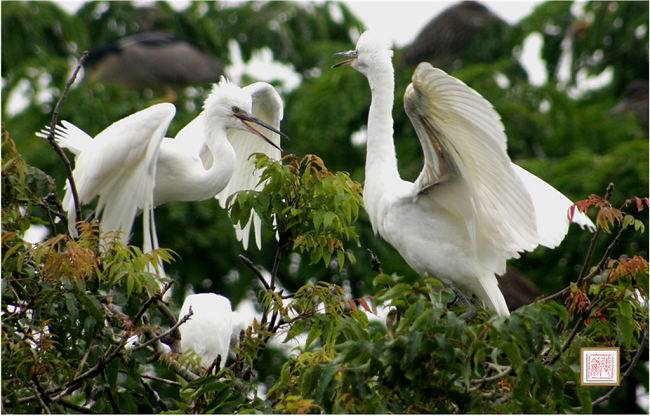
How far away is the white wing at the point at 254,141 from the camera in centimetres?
526

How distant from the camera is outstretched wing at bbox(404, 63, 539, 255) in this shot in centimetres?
332

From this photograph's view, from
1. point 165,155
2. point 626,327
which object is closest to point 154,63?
point 165,155

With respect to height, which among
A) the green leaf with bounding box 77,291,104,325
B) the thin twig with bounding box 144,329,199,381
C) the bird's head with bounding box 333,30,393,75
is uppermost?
the bird's head with bounding box 333,30,393,75

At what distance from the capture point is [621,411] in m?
7.32

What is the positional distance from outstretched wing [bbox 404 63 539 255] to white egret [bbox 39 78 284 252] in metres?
1.35

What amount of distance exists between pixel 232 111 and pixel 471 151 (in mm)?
1880

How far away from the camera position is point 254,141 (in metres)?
5.52

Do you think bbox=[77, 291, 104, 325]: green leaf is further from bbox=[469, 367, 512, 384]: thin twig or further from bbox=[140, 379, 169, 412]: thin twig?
bbox=[469, 367, 512, 384]: thin twig

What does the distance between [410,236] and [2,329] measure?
1459 millimetres

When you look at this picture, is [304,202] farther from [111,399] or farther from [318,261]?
[111,399]

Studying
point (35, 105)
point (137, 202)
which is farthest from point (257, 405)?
point (35, 105)

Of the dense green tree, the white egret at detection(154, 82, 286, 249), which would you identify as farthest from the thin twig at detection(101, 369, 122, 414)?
the white egret at detection(154, 82, 286, 249)

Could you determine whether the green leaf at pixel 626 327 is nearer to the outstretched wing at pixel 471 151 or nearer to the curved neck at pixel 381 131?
the outstretched wing at pixel 471 151

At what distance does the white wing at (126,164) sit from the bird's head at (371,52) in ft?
3.48
